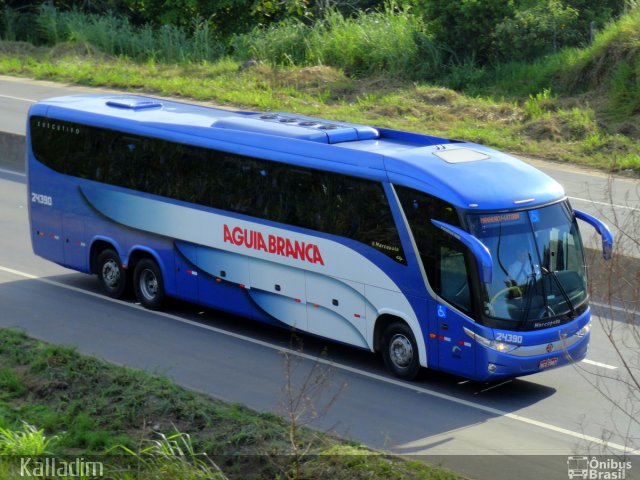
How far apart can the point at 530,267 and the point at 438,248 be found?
1.03m

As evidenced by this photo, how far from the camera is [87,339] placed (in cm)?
1448

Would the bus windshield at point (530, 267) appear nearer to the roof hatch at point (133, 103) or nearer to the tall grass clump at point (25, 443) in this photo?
the tall grass clump at point (25, 443)

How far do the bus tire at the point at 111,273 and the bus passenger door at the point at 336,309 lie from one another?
3.69 m

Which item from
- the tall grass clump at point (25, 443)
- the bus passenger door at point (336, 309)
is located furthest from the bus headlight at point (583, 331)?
the tall grass clump at point (25, 443)

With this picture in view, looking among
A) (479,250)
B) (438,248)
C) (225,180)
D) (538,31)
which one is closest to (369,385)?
(438,248)

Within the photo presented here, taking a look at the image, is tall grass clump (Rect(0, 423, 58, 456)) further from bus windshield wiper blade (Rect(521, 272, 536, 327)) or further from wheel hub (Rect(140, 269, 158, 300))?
wheel hub (Rect(140, 269, 158, 300))

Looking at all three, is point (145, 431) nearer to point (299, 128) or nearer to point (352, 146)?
point (352, 146)

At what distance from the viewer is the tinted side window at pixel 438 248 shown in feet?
40.4

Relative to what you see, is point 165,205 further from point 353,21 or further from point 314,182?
point 353,21

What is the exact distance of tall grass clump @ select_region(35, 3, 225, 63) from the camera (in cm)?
4006

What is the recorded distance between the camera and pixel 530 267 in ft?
→ 40.3

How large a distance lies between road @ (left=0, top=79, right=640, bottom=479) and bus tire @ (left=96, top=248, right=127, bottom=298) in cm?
22

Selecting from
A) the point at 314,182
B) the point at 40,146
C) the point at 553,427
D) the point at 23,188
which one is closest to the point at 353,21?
the point at 23,188

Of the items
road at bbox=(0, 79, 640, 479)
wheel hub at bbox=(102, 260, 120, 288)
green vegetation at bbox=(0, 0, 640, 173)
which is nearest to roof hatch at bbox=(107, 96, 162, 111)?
wheel hub at bbox=(102, 260, 120, 288)
